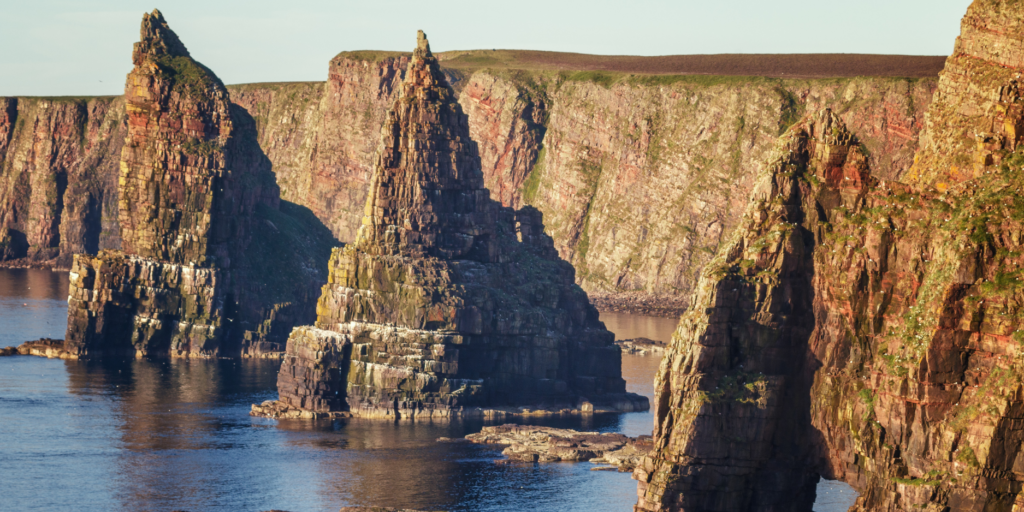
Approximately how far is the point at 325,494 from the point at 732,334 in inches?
2492

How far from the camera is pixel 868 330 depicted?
437ft

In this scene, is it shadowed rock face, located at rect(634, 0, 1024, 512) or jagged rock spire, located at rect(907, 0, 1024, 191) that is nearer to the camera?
shadowed rock face, located at rect(634, 0, 1024, 512)

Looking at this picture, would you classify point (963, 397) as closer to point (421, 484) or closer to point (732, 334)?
point (732, 334)

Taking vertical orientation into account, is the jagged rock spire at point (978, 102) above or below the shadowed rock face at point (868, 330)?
above

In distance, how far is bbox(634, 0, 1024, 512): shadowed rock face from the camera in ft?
398

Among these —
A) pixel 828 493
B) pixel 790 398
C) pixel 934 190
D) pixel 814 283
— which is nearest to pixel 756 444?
pixel 790 398

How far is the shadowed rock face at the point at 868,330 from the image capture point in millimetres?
121375

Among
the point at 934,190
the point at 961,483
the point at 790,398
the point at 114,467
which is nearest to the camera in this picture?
the point at 961,483

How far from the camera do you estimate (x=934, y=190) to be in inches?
5128

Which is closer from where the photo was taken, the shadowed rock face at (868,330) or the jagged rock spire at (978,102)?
the shadowed rock face at (868,330)

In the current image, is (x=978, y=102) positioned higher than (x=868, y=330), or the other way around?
(x=978, y=102)

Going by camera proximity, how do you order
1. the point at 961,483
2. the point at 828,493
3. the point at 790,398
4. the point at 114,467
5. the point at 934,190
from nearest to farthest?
the point at 961,483 < the point at 934,190 < the point at 790,398 < the point at 828,493 < the point at 114,467

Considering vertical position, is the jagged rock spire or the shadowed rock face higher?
the jagged rock spire

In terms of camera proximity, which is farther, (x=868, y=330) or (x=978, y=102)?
(x=868, y=330)
